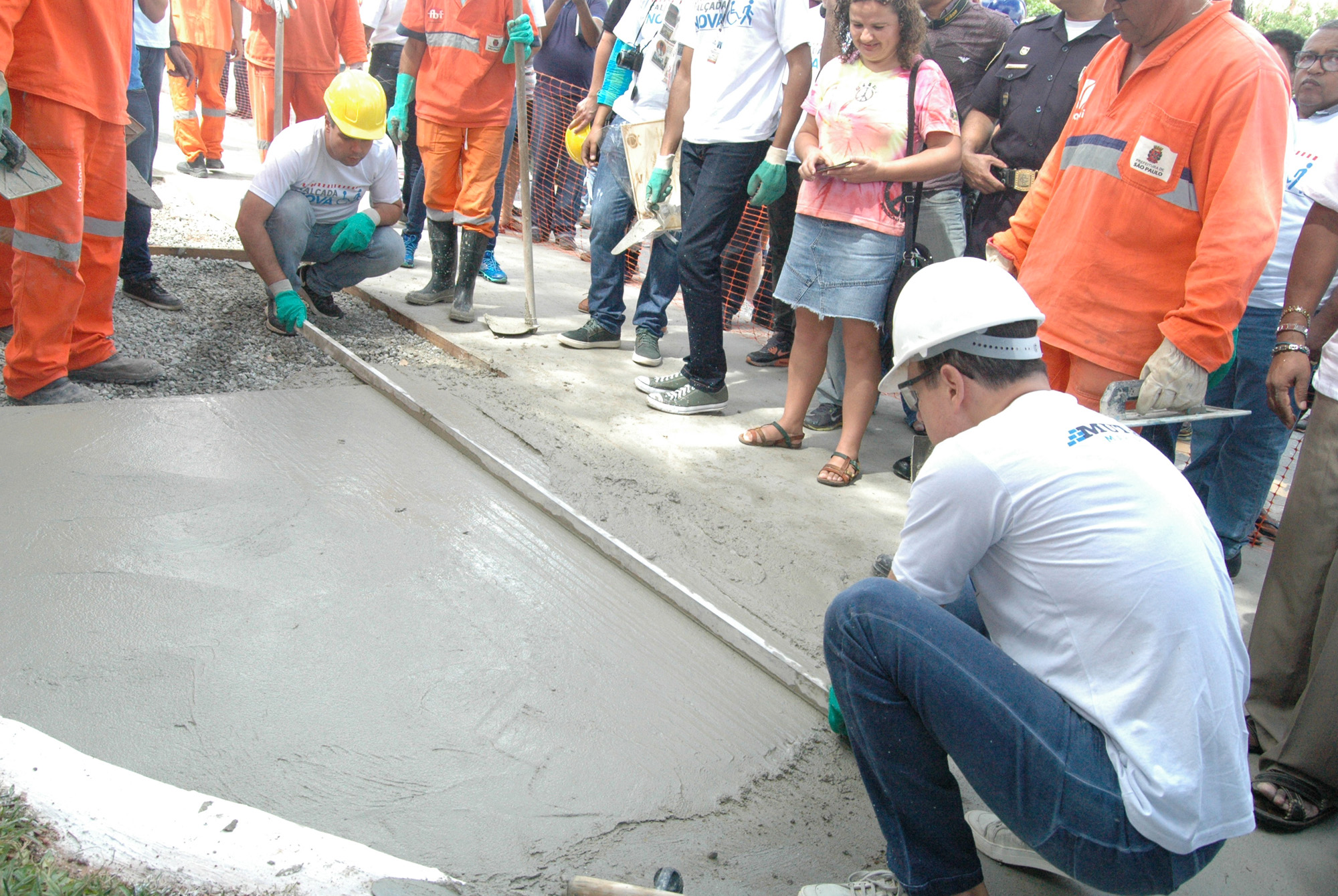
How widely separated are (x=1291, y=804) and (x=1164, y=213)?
129 centimetres

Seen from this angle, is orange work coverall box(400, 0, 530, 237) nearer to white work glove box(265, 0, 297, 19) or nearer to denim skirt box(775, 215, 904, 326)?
white work glove box(265, 0, 297, 19)

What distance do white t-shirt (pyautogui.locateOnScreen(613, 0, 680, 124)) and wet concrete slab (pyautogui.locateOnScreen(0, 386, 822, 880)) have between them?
6.97 feet

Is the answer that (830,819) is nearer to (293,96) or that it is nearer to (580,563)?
(580,563)

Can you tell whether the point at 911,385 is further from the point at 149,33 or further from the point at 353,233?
the point at 149,33

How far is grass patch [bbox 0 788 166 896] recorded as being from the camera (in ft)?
4.58

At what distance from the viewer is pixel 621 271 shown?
441cm

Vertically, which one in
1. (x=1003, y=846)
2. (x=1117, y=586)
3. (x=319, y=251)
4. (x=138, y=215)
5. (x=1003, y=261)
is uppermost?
(x=1003, y=261)

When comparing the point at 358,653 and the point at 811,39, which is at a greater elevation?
the point at 811,39

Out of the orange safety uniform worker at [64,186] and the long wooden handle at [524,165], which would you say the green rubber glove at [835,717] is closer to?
the orange safety uniform worker at [64,186]

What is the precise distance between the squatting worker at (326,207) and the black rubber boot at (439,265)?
0.76 ft

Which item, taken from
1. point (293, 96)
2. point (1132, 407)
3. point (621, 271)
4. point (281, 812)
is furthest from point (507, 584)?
point (293, 96)

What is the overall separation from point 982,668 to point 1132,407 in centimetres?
98

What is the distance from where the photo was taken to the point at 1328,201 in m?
2.18

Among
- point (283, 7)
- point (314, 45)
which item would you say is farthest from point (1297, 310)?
point (314, 45)
